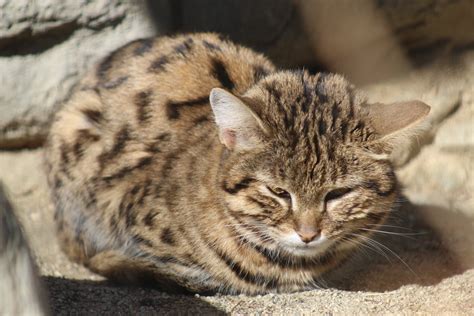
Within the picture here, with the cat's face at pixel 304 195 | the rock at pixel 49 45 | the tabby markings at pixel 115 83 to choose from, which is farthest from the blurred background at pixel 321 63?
the cat's face at pixel 304 195

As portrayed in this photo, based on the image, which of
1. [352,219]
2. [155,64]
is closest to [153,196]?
[155,64]

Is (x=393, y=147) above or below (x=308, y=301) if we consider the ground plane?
above

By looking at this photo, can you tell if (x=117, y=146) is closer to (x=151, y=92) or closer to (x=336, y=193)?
(x=151, y=92)

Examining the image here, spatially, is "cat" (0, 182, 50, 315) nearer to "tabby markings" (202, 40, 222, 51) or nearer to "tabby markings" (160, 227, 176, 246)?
"tabby markings" (160, 227, 176, 246)

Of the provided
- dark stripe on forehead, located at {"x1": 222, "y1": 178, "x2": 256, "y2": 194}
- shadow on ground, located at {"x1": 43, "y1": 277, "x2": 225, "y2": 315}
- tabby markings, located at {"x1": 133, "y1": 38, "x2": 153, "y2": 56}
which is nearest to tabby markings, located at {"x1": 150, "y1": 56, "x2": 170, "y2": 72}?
tabby markings, located at {"x1": 133, "y1": 38, "x2": 153, "y2": 56}

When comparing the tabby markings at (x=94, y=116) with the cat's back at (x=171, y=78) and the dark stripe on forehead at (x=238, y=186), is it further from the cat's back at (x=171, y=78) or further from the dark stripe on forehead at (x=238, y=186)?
the dark stripe on forehead at (x=238, y=186)

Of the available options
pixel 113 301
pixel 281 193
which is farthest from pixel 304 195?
pixel 113 301

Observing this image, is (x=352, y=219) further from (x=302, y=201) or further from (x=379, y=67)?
(x=379, y=67)
